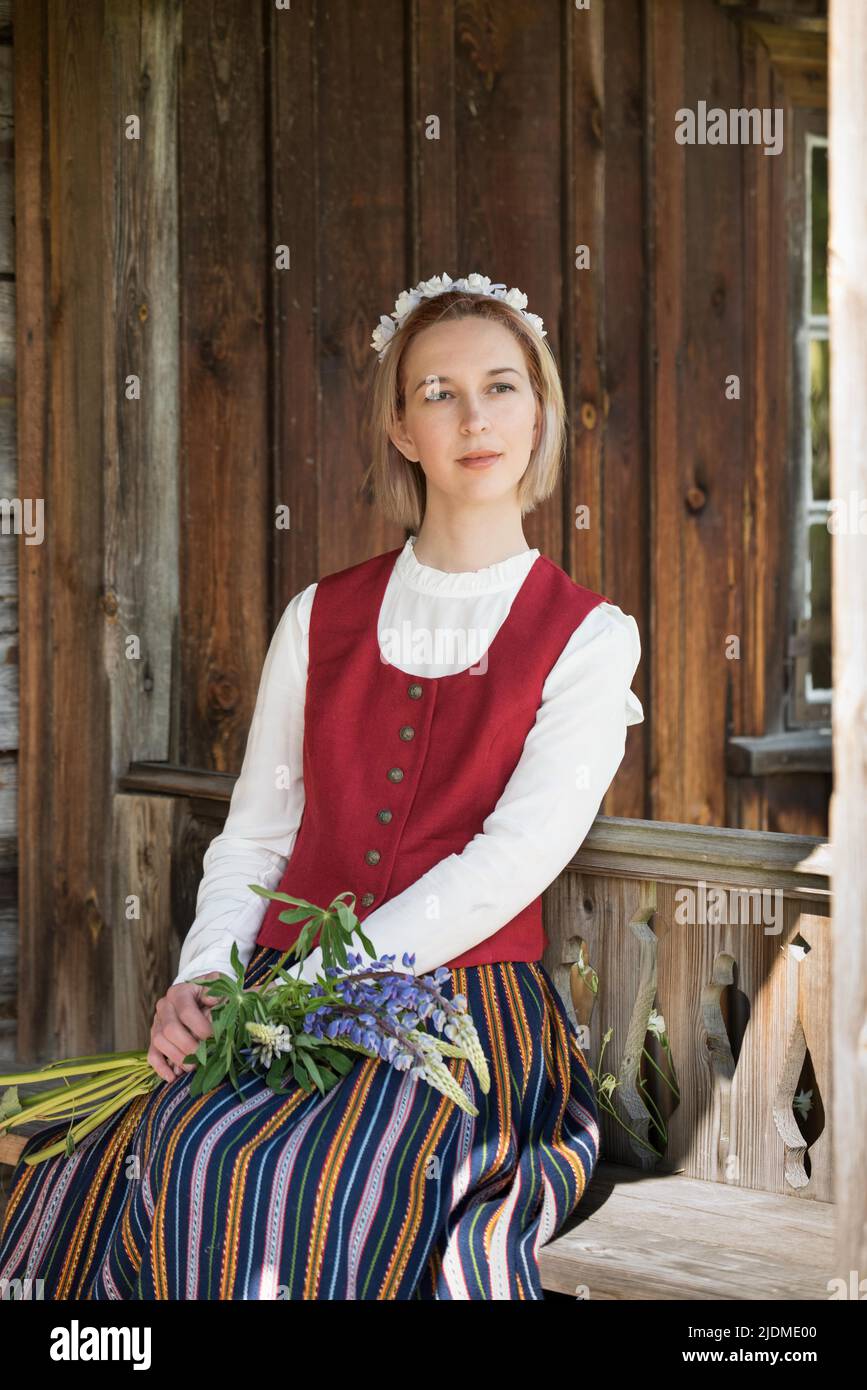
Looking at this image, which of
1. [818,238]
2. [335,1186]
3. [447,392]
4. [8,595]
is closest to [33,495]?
[8,595]

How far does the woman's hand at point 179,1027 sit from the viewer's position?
2.16 m

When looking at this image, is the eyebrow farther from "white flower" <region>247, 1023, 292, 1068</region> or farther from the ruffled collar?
"white flower" <region>247, 1023, 292, 1068</region>

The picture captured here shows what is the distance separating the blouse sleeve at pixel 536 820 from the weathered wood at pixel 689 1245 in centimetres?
46

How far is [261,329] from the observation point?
345 cm

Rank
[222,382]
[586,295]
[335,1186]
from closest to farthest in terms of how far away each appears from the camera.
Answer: [335,1186] < [222,382] < [586,295]

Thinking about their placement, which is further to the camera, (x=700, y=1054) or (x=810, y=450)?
(x=810, y=450)

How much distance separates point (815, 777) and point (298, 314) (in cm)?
202

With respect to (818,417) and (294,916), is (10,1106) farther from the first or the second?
(818,417)

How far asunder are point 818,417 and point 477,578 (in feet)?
7.78

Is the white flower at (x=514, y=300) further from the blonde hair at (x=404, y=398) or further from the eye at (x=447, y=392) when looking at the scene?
the eye at (x=447, y=392)

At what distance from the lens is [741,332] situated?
13.8 feet

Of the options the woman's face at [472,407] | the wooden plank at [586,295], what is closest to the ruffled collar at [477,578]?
the woman's face at [472,407]

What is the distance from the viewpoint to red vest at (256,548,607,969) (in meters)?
2.28

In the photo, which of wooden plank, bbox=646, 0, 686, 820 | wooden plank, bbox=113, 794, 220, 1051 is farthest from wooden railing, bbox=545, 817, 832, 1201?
wooden plank, bbox=646, 0, 686, 820
